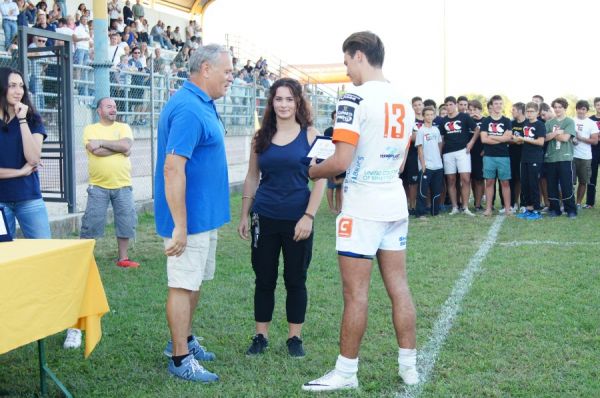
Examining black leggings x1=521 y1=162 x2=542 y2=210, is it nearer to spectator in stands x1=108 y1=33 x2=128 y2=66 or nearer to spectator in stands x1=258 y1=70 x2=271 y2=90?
spectator in stands x1=108 y1=33 x2=128 y2=66

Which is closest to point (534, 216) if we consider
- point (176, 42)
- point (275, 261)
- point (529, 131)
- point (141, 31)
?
point (529, 131)

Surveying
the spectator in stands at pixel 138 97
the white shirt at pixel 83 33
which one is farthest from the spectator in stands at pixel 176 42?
the spectator in stands at pixel 138 97

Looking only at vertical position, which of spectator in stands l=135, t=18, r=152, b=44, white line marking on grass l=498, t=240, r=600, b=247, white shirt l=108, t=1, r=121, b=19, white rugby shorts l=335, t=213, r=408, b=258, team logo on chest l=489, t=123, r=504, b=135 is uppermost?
white shirt l=108, t=1, r=121, b=19

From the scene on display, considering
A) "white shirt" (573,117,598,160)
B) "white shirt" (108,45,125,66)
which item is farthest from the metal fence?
"white shirt" (573,117,598,160)

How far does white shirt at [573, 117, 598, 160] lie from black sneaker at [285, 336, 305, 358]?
921cm

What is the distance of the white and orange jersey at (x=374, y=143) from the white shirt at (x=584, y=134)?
949cm

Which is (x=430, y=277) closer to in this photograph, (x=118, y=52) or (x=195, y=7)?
(x=118, y=52)

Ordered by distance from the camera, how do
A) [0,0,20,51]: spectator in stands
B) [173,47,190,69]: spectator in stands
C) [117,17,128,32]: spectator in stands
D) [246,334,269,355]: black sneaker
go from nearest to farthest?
[246,334,269,355]: black sneaker → [0,0,20,51]: spectator in stands → [117,17,128,32]: spectator in stands → [173,47,190,69]: spectator in stands

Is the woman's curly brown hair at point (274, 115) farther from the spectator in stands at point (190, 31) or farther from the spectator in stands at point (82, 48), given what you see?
the spectator in stands at point (190, 31)

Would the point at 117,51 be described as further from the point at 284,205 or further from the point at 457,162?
the point at 284,205

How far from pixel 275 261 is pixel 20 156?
2.05 m

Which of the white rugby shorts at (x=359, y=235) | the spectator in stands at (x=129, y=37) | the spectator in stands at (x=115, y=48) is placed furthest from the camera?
the spectator in stands at (x=129, y=37)

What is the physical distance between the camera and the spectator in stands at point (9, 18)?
582 inches

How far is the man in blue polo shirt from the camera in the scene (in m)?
4.18
